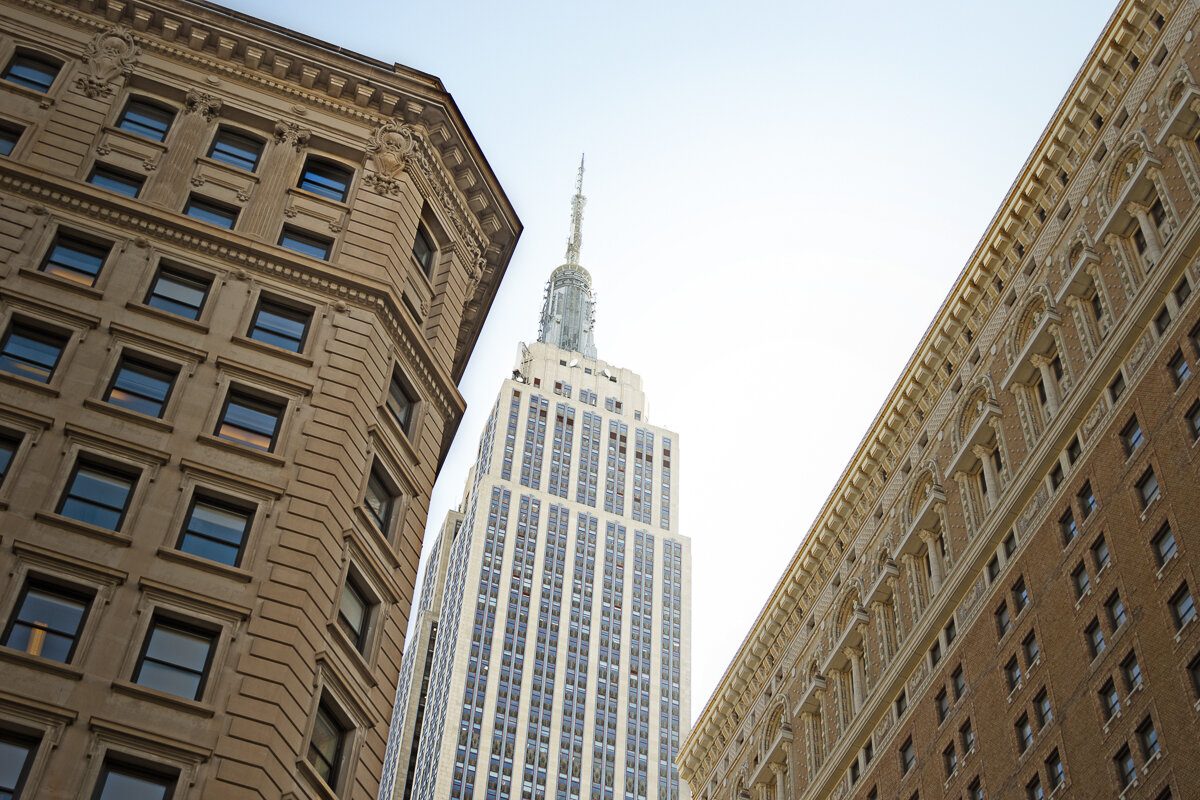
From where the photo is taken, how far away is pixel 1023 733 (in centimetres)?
6019

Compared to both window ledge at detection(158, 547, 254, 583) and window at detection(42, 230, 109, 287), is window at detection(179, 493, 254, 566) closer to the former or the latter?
window ledge at detection(158, 547, 254, 583)

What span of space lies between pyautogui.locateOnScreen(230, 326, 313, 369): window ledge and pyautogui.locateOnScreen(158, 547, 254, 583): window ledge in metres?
7.92

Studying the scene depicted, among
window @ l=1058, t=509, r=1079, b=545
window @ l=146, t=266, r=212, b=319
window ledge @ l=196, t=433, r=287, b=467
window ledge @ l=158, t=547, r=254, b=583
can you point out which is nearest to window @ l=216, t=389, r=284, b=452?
window ledge @ l=196, t=433, r=287, b=467

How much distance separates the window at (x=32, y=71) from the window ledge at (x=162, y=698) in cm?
2318

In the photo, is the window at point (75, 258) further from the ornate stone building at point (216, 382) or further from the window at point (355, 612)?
the window at point (355, 612)

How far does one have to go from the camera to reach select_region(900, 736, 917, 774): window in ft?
230

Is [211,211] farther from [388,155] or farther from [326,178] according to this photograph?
[388,155]

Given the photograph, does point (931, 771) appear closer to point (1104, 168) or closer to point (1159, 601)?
point (1159, 601)

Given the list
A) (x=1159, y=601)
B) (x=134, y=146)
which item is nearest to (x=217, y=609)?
(x=134, y=146)

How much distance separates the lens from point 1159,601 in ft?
174

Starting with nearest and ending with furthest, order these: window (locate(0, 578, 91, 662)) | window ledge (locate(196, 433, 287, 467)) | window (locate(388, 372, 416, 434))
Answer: window (locate(0, 578, 91, 662))
window ledge (locate(196, 433, 287, 467))
window (locate(388, 372, 416, 434))

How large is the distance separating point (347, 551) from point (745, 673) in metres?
56.1

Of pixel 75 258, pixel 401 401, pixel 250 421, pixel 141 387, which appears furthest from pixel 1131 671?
pixel 75 258

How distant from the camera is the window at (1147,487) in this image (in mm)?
56344
